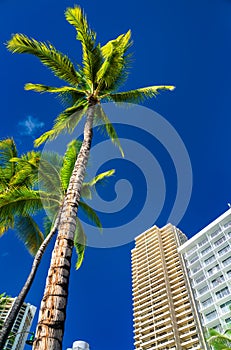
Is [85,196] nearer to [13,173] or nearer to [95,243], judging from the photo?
[95,243]

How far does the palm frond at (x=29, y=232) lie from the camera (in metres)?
14.2

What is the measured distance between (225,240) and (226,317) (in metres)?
15.6

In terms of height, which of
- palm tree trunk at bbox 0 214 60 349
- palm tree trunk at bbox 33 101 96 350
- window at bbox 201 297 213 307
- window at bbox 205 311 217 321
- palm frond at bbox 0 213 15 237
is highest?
window at bbox 201 297 213 307

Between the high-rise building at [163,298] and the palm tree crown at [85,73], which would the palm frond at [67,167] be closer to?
the palm tree crown at [85,73]

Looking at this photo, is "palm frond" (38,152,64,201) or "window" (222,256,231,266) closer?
"palm frond" (38,152,64,201)

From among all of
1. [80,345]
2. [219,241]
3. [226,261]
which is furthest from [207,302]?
[80,345]

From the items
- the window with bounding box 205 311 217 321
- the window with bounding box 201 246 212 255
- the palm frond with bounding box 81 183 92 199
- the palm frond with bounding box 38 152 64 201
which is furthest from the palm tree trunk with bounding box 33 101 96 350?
the window with bounding box 201 246 212 255

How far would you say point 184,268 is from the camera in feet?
246

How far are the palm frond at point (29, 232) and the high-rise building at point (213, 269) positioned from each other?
44.5 meters

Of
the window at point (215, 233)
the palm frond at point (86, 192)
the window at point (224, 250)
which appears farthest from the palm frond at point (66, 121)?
the window at point (215, 233)

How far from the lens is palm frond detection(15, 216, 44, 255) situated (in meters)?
14.2

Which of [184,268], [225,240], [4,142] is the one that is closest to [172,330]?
[184,268]

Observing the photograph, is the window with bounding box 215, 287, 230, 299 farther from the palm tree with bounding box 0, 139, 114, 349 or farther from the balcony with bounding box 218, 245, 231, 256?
the palm tree with bounding box 0, 139, 114, 349

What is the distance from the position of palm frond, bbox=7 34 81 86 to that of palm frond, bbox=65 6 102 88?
68 centimetres
